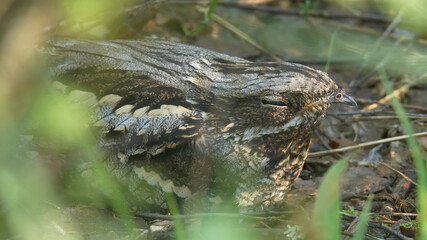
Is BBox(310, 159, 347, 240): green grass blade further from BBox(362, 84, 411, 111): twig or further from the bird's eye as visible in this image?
BBox(362, 84, 411, 111): twig

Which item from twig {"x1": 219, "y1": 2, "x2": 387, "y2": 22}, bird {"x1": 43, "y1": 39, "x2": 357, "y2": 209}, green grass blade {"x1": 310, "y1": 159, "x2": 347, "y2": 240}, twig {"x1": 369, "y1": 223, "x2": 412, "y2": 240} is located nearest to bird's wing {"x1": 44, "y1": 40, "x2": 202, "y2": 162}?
bird {"x1": 43, "y1": 39, "x2": 357, "y2": 209}

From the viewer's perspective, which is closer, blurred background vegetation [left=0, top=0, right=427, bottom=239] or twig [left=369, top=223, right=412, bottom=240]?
blurred background vegetation [left=0, top=0, right=427, bottom=239]

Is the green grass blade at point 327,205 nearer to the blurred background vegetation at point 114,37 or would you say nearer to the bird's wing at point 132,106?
the blurred background vegetation at point 114,37

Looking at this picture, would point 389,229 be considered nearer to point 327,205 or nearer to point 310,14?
point 327,205

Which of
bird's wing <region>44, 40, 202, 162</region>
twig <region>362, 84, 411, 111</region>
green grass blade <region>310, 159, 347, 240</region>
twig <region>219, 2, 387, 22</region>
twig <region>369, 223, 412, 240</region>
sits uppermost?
green grass blade <region>310, 159, 347, 240</region>

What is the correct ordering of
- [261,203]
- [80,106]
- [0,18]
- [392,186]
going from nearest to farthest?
[0,18]
[80,106]
[261,203]
[392,186]

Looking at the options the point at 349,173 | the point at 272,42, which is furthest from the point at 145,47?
the point at 272,42

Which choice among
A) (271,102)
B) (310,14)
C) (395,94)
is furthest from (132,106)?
(310,14)

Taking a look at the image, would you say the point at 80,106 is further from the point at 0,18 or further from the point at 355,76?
the point at 355,76
